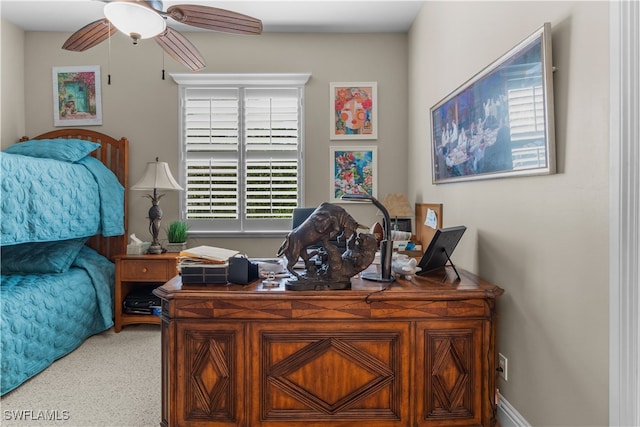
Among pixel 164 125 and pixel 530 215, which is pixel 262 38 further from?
pixel 530 215

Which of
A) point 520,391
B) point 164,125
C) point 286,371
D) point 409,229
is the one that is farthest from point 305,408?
point 164,125

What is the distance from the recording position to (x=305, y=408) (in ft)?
5.50

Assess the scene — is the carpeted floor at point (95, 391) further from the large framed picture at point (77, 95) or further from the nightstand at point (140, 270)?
the large framed picture at point (77, 95)

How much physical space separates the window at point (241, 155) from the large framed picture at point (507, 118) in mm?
1754

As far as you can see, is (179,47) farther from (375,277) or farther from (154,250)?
(375,277)

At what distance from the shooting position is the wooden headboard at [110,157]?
3.60m

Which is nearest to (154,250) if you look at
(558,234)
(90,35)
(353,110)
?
(90,35)

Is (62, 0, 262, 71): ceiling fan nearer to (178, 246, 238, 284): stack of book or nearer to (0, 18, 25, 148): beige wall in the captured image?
(178, 246, 238, 284): stack of book

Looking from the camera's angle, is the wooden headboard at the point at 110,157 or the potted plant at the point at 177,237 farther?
the wooden headboard at the point at 110,157

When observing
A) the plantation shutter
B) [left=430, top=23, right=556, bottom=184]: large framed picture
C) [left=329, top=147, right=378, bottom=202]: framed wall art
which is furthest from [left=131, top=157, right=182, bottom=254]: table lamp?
[left=430, top=23, right=556, bottom=184]: large framed picture

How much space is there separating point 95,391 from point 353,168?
280 centimetres

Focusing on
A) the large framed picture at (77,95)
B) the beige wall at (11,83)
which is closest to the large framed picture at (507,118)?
the large framed picture at (77,95)

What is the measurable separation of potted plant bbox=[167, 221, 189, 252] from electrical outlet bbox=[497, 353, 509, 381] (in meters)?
2.81

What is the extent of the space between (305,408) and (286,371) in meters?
0.20
